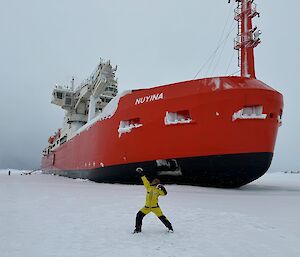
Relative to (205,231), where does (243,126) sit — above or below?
above

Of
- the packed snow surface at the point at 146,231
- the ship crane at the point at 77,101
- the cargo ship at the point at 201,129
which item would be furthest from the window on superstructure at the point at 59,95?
the packed snow surface at the point at 146,231

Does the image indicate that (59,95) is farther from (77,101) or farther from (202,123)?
(202,123)

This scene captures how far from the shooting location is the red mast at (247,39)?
16.3m

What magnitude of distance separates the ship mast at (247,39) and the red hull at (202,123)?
3.39 m

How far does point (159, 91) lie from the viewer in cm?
1457

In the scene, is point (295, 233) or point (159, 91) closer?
point (295, 233)

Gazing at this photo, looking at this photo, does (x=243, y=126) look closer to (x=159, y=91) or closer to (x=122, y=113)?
(x=159, y=91)

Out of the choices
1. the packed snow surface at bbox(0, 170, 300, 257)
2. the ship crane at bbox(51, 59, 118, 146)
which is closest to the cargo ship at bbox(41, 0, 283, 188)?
the packed snow surface at bbox(0, 170, 300, 257)

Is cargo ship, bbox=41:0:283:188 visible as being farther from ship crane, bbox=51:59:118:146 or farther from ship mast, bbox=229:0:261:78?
ship crane, bbox=51:59:118:146

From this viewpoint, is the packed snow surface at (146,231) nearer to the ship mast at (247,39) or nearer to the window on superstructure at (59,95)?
the ship mast at (247,39)

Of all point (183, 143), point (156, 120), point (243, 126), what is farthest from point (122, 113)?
point (243, 126)

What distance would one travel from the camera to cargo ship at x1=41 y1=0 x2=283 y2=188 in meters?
12.5

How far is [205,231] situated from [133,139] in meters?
9.81

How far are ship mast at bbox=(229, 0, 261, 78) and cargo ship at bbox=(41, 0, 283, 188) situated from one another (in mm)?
55
